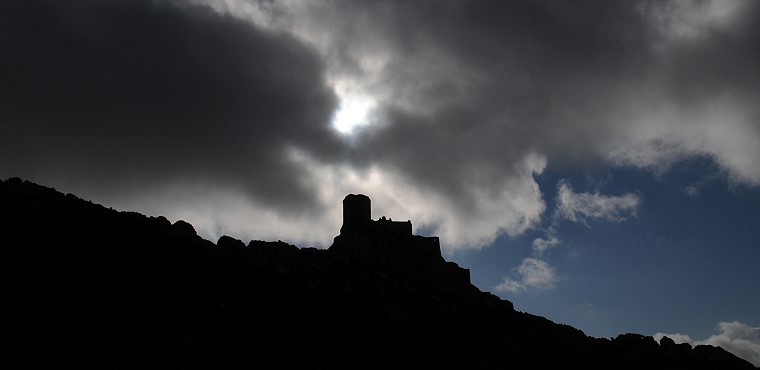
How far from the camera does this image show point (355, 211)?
3344 inches

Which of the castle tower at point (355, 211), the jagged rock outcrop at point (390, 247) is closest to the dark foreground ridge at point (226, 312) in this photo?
the jagged rock outcrop at point (390, 247)

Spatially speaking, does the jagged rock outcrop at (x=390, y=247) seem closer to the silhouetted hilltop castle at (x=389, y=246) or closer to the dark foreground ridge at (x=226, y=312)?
the silhouetted hilltop castle at (x=389, y=246)

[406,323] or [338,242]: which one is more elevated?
[338,242]

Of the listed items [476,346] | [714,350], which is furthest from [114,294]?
[714,350]

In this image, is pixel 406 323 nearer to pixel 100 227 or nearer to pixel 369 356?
pixel 369 356

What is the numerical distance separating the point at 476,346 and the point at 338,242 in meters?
37.4

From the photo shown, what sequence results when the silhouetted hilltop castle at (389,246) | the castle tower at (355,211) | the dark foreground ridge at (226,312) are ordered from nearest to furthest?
the dark foreground ridge at (226,312), the silhouetted hilltop castle at (389,246), the castle tower at (355,211)

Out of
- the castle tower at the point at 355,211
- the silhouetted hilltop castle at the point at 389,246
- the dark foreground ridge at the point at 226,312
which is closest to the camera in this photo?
the dark foreground ridge at the point at 226,312

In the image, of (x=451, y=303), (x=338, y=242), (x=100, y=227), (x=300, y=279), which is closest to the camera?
(x=100, y=227)

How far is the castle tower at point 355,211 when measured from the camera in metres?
84.5

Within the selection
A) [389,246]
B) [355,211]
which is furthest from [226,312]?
[389,246]

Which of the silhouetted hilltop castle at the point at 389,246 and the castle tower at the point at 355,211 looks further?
the castle tower at the point at 355,211

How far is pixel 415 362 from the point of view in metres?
43.3

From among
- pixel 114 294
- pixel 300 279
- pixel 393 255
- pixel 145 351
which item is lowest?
pixel 145 351
